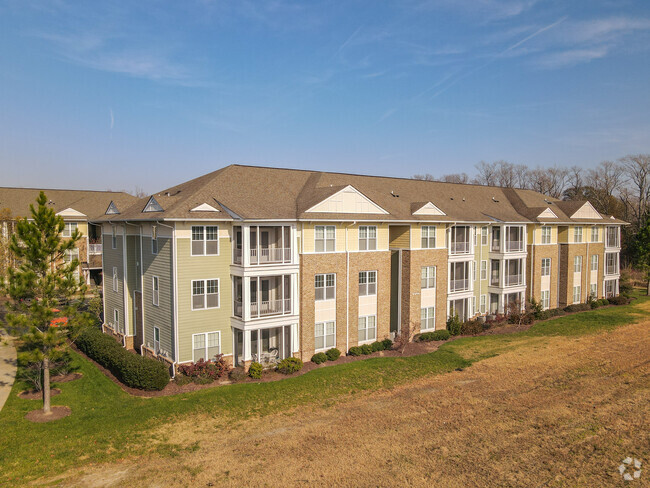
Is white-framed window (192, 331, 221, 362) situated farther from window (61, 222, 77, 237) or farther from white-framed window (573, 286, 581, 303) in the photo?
white-framed window (573, 286, 581, 303)

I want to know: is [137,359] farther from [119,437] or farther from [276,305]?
[276,305]

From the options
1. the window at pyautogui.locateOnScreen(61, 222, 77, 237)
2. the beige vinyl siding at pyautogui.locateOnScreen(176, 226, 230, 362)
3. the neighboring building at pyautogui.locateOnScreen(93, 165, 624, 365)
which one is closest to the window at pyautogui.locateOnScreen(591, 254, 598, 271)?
the neighboring building at pyautogui.locateOnScreen(93, 165, 624, 365)

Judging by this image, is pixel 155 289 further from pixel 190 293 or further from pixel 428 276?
pixel 428 276

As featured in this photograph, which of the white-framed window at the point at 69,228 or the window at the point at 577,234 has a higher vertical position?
the white-framed window at the point at 69,228

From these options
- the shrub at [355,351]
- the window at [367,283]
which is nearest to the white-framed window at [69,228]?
the window at [367,283]

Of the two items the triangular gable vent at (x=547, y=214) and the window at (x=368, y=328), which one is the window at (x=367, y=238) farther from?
the triangular gable vent at (x=547, y=214)

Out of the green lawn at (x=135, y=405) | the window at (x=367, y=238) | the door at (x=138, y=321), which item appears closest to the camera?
the green lawn at (x=135, y=405)

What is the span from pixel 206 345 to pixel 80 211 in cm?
2923

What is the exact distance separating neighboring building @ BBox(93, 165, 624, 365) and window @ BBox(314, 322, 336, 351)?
0.07 m

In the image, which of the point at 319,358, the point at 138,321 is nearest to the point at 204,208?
the point at 138,321

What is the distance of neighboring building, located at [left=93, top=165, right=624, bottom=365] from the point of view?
72.3 feet

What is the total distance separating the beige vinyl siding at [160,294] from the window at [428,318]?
53.0 ft

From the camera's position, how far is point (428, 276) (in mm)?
29219

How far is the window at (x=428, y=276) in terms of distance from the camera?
95.0ft
